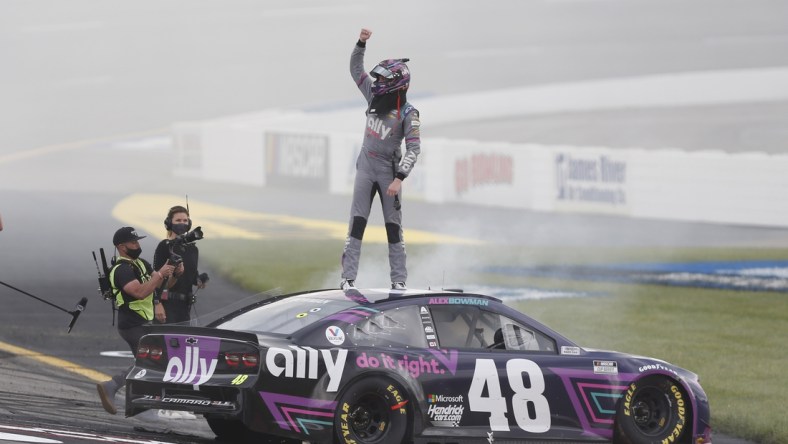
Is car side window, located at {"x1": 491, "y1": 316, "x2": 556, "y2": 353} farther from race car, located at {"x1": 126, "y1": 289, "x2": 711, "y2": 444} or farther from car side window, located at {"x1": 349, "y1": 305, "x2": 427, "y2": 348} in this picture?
car side window, located at {"x1": 349, "y1": 305, "x2": 427, "y2": 348}

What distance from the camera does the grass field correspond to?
14312mm

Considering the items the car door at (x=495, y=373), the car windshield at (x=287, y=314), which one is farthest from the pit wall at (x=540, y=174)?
the car windshield at (x=287, y=314)

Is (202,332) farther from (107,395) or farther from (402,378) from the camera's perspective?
(402,378)

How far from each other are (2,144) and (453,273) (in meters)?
29.4

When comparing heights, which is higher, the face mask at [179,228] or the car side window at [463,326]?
the face mask at [179,228]

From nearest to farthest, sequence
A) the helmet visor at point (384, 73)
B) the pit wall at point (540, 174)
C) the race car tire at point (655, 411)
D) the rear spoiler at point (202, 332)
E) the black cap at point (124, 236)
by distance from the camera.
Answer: the rear spoiler at point (202, 332)
the race car tire at point (655, 411)
the black cap at point (124, 236)
the helmet visor at point (384, 73)
the pit wall at point (540, 174)

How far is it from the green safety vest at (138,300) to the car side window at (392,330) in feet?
6.20

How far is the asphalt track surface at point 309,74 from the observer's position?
34.8m

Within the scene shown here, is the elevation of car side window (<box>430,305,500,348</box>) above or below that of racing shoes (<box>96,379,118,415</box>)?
above

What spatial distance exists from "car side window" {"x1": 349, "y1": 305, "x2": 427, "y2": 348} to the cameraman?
2156 mm

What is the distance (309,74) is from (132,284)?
4549 cm

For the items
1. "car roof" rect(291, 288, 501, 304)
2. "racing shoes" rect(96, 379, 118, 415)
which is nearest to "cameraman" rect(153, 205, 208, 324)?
"racing shoes" rect(96, 379, 118, 415)

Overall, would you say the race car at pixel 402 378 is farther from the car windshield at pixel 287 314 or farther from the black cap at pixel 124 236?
the black cap at pixel 124 236

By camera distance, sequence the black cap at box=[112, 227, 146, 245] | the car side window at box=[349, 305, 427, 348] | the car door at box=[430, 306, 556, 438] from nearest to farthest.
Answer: the car side window at box=[349, 305, 427, 348], the car door at box=[430, 306, 556, 438], the black cap at box=[112, 227, 146, 245]
